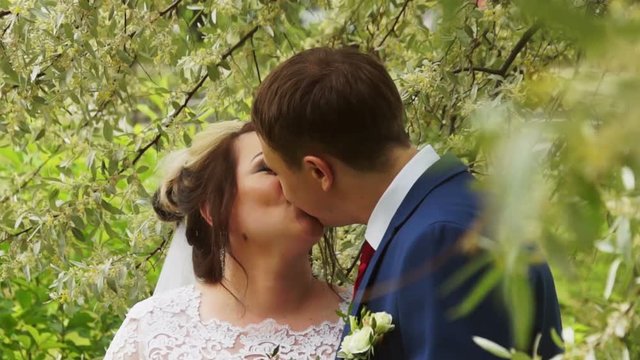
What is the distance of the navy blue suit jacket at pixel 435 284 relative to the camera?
2.02m

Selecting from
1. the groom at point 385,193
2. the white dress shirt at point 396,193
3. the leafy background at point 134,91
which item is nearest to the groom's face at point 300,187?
the groom at point 385,193

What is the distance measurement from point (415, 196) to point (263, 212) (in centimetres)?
55

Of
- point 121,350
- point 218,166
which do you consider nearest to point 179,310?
point 121,350

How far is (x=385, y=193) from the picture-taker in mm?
2275

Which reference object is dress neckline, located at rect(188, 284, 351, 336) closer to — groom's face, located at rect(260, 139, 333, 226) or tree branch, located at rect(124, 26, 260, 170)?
groom's face, located at rect(260, 139, 333, 226)

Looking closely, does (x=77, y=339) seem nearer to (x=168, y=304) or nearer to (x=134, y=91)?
(x=134, y=91)

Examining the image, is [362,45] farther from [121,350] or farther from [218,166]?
[121,350]

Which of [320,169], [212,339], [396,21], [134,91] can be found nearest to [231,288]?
[212,339]

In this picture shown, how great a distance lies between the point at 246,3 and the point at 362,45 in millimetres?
725

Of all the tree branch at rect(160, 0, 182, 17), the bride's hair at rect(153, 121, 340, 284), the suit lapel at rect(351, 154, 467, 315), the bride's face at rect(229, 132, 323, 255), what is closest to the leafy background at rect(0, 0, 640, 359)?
the tree branch at rect(160, 0, 182, 17)

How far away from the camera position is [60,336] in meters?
4.21

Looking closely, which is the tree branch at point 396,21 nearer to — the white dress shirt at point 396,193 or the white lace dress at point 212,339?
the white lace dress at point 212,339

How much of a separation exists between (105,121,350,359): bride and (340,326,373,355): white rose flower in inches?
19.2

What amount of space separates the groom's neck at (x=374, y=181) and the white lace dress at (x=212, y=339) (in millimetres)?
642
